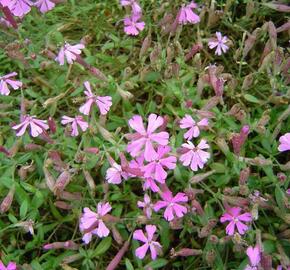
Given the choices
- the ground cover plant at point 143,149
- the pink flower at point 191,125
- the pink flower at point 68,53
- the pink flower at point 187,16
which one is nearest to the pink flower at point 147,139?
the ground cover plant at point 143,149

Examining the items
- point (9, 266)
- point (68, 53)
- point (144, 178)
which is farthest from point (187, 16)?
point (9, 266)

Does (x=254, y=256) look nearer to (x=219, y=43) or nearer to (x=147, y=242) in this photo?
(x=147, y=242)

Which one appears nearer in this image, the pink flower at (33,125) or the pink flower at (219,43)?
the pink flower at (33,125)

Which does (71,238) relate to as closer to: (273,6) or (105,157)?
(105,157)

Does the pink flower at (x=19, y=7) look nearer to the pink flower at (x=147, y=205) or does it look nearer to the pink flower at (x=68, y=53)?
the pink flower at (x=68, y=53)

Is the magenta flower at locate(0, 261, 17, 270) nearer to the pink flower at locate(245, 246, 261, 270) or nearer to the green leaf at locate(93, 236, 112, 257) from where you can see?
the green leaf at locate(93, 236, 112, 257)

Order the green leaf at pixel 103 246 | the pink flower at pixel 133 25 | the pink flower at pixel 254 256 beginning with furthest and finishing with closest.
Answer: the pink flower at pixel 133 25
the green leaf at pixel 103 246
the pink flower at pixel 254 256

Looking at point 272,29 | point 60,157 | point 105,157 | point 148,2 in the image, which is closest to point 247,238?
point 105,157
